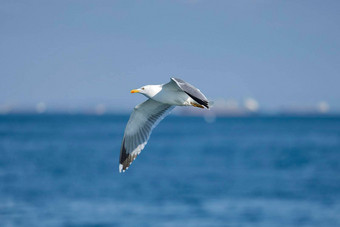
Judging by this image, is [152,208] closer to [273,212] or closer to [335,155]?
[273,212]

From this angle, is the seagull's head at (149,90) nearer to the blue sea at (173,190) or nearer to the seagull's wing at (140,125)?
the seagull's wing at (140,125)

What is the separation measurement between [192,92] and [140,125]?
2.91 m

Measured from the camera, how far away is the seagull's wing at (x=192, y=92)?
7.75 metres

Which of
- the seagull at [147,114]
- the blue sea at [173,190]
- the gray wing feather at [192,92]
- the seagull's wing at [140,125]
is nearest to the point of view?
the gray wing feather at [192,92]

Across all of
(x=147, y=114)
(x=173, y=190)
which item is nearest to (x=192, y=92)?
(x=147, y=114)

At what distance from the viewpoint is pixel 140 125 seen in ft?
35.1

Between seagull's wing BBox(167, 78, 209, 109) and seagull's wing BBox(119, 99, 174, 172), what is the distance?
6.62 ft

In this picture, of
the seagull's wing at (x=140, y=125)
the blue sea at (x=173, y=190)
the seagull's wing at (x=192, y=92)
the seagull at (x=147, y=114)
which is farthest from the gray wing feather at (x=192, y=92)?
the blue sea at (x=173, y=190)

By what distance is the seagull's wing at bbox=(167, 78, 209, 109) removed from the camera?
25.4 ft

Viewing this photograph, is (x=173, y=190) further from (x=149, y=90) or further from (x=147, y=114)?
(x=149, y=90)

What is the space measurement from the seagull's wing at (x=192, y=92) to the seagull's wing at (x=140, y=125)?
2.02 m

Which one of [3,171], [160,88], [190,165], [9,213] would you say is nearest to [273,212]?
[9,213]

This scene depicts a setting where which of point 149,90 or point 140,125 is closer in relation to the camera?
point 149,90

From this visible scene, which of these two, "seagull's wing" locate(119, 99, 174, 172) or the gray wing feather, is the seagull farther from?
the gray wing feather
